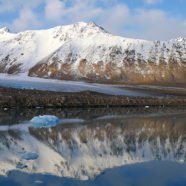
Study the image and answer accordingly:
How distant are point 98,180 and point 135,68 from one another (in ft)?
443

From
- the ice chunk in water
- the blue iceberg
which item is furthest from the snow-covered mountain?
the blue iceberg

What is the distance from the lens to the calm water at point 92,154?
1370 centimetres

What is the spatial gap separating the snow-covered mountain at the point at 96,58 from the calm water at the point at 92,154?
112 m

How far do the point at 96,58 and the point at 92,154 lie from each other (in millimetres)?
138373

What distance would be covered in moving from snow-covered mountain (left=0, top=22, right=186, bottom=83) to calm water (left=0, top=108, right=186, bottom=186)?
11215cm

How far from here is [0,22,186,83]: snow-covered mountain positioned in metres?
145

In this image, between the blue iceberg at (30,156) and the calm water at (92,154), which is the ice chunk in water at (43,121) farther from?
the blue iceberg at (30,156)

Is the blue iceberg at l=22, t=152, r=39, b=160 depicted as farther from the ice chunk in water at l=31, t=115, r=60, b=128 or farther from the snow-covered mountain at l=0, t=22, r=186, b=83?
the snow-covered mountain at l=0, t=22, r=186, b=83

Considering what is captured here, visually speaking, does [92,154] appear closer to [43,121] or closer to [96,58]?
[43,121]

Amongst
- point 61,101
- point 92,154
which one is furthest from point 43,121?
point 61,101

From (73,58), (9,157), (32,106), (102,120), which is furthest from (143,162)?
(73,58)

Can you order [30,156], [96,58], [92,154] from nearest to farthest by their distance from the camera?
[30,156] < [92,154] < [96,58]

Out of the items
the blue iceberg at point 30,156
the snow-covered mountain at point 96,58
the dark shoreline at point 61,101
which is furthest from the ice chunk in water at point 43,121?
the snow-covered mountain at point 96,58

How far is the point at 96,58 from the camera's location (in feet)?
511
